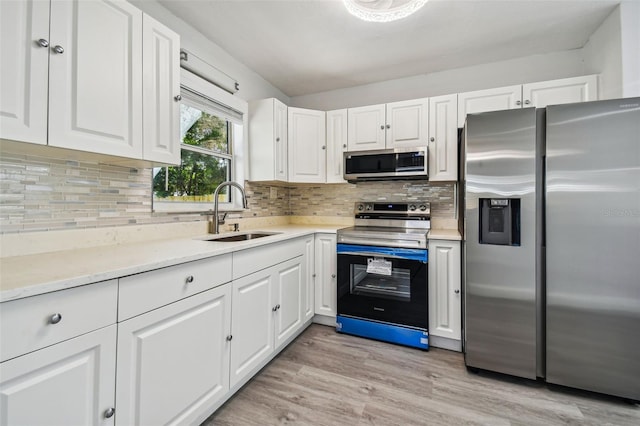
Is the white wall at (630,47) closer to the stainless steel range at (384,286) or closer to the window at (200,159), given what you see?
the stainless steel range at (384,286)

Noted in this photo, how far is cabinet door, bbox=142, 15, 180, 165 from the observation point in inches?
57.3

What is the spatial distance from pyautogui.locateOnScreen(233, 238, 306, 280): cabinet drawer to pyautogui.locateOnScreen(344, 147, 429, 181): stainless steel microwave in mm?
881

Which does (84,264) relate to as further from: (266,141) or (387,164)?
(387,164)

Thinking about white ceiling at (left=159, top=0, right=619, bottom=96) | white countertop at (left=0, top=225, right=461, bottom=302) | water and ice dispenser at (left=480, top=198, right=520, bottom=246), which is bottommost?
white countertop at (left=0, top=225, right=461, bottom=302)

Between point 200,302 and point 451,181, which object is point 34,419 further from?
point 451,181

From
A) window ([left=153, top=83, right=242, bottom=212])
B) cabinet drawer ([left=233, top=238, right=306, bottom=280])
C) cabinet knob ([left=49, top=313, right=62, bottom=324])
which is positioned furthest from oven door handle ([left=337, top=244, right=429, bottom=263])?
cabinet knob ([left=49, top=313, right=62, bottom=324])

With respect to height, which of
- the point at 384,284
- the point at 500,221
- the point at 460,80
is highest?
the point at 460,80

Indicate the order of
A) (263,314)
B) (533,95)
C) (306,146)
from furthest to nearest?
1. (306,146)
2. (533,95)
3. (263,314)

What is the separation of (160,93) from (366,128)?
1848 millimetres

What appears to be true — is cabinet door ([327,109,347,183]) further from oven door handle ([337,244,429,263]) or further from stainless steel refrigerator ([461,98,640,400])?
stainless steel refrigerator ([461,98,640,400])

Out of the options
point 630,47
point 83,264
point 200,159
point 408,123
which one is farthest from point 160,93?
point 630,47

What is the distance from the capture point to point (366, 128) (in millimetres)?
2777

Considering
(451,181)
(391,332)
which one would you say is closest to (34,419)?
(391,332)

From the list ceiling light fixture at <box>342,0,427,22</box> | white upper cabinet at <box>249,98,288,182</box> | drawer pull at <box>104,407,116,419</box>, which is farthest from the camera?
white upper cabinet at <box>249,98,288,182</box>
